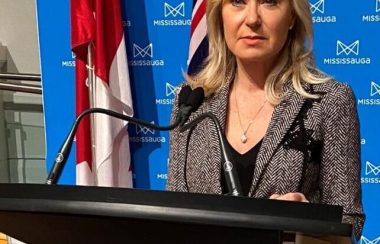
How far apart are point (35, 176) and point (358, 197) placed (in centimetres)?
321

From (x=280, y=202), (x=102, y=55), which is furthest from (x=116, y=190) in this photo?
(x=102, y=55)

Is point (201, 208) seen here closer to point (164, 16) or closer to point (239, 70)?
point (239, 70)

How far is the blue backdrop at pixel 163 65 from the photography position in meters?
2.58

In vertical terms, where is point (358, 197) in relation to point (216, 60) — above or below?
below

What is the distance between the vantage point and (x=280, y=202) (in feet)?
2.10

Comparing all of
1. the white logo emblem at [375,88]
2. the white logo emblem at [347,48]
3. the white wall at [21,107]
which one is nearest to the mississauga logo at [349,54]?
the white logo emblem at [347,48]

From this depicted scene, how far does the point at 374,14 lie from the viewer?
254cm

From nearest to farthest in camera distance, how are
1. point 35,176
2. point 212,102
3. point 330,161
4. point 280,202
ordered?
point 280,202
point 330,161
point 212,102
point 35,176

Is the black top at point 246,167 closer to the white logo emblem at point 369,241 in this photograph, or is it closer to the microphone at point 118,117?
the microphone at point 118,117

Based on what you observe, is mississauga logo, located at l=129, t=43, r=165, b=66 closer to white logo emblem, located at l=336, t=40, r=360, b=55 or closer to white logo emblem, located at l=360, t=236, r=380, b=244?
white logo emblem, located at l=336, t=40, r=360, b=55

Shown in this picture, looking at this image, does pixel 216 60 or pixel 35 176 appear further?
pixel 35 176

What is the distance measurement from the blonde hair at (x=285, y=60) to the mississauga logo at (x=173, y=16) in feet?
4.33

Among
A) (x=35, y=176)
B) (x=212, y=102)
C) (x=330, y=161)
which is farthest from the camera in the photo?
(x=35, y=176)

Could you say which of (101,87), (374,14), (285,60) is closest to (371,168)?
(374,14)
